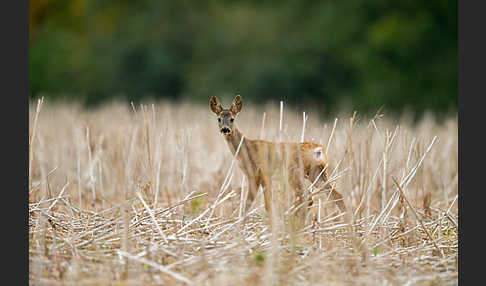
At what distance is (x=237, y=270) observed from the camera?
430cm

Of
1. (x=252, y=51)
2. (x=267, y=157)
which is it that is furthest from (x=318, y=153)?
(x=252, y=51)

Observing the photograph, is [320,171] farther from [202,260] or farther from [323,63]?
[323,63]

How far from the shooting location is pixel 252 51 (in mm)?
26328

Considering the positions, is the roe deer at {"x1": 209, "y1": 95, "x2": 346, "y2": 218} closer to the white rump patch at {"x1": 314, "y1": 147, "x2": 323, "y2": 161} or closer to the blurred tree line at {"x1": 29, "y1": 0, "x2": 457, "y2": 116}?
the white rump patch at {"x1": 314, "y1": 147, "x2": 323, "y2": 161}

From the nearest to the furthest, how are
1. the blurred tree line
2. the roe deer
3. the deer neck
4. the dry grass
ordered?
the dry grass
the roe deer
the deer neck
the blurred tree line

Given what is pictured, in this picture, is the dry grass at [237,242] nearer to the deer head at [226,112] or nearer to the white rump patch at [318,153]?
the white rump patch at [318,153]

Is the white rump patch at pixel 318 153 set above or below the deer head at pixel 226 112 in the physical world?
below

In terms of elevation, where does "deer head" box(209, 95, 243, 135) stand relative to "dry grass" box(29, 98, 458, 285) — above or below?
above

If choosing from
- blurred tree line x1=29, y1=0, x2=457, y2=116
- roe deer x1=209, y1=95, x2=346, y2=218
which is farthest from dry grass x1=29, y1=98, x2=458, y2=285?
blurred tree line x1=29, y1=0, x2=457, y2=116

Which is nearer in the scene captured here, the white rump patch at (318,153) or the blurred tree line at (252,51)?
the white rump patch at (318,153)

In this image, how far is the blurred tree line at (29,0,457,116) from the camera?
20938mm

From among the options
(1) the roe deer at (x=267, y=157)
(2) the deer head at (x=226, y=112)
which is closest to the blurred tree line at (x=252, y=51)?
(1) the roe deer at (x=267, y=157)

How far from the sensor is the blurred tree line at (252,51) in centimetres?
2094

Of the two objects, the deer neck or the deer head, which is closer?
the deer head
